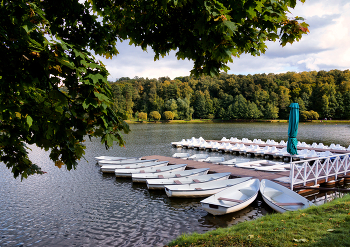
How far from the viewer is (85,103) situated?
9.48 feet

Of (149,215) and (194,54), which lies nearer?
(194,54)

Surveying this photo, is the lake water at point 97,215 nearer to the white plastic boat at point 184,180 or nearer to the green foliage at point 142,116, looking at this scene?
the white plastic boat at point 184,180

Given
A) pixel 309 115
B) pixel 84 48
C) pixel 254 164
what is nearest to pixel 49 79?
pixel 84 48

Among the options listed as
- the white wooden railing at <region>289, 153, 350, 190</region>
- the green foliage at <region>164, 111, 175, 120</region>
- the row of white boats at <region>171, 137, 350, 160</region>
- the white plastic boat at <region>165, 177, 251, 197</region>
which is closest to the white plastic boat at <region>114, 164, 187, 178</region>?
the white plastic boat at <region>165, 177, 251, 197</region>

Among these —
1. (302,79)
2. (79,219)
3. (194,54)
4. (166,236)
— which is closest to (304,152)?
(166,236)

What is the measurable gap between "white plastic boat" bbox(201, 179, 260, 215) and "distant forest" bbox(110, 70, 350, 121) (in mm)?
81201

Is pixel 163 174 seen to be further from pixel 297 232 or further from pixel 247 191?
pixel 297 232

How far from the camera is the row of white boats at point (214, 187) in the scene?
9.36 meters

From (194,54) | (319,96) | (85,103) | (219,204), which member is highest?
(319,96)

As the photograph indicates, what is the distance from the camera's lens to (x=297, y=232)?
5141 mm

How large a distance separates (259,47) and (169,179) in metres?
10.9

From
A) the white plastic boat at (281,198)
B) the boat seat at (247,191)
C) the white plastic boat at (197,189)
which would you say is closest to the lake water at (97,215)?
the white plastic boat at (197,189)

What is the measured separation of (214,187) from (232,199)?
6.96 feet

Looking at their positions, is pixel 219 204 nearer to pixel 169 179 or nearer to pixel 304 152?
pixel 169 179
